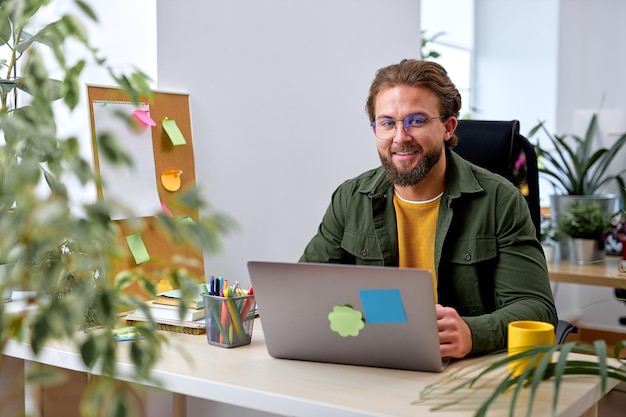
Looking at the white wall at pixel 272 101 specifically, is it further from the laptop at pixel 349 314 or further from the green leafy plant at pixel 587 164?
the green leafy plant at pixel 587 164

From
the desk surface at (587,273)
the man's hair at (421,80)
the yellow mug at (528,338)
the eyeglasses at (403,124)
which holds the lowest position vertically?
the desk surface at (587,273)

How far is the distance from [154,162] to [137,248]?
0.25 metres

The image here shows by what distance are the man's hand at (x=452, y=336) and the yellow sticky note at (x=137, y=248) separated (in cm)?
95

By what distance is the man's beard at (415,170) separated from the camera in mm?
1938

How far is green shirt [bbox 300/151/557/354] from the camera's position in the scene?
Answer: 1.81m

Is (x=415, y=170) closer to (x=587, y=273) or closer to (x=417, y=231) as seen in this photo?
(x=417, y=231)

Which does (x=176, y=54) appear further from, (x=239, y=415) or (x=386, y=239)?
(x=239, y=415)

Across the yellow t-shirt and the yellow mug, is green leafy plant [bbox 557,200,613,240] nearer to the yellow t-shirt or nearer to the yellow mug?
the yellow t-shirt

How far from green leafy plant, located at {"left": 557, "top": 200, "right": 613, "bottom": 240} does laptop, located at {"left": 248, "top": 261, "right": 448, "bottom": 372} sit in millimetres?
2235

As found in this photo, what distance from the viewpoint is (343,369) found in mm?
1441

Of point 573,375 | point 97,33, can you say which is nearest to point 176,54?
point 97,33

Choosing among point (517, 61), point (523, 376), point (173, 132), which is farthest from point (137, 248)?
point (517, 61)

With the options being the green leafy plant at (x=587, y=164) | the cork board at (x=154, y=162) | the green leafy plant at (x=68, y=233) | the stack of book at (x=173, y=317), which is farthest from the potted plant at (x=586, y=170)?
the green leafy plant at (x=68, y=233)

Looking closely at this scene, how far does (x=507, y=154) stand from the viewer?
2195 mm
